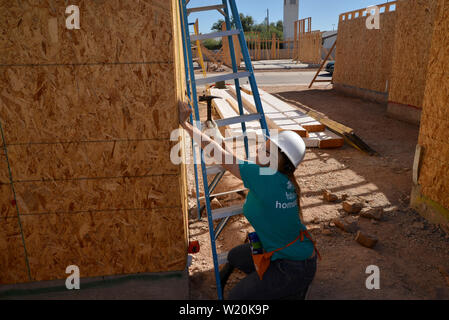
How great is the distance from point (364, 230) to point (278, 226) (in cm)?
238

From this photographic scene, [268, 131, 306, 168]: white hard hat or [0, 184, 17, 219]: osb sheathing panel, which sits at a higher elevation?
[268, 131, 306, 168]: white hard hat

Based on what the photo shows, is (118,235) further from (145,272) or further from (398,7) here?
(398,7)

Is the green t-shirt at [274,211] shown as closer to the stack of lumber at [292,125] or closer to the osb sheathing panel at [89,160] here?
the osb sheathing panel at [89,160]

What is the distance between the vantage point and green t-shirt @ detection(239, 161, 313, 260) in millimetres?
2582

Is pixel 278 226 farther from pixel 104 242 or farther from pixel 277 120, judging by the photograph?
pixel 277 120

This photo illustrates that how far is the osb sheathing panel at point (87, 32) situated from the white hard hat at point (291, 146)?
46.5 inches

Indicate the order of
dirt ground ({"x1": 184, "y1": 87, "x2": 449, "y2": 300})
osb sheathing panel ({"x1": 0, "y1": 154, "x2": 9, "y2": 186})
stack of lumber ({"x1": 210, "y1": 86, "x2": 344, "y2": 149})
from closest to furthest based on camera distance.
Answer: osb sheathing panel ({"x1": 0, "y1": 154, "x2": 9, "y2": 186}) < dirt ground ({"x1": 184, "y1": 87, "x2": 449, "y2": 300}) < stack of lumber ({"x1": 210, "y1": 86, "x2": 344, "y2": 149})

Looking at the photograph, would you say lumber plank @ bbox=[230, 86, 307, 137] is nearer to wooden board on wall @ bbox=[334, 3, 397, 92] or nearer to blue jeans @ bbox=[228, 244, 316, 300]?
wooden board on wall @ bbox=[334, 3, 397, 92]

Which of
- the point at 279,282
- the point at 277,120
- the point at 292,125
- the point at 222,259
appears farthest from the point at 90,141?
the point at 277,120

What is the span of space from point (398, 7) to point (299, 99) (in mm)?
5379

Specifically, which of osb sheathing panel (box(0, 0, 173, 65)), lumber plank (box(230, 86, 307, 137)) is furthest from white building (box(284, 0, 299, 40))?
osb sheathing panel (box(0, 0, 173, 65))

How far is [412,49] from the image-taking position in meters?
9.04

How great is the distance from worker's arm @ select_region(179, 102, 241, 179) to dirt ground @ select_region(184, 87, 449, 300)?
150 centimetres
